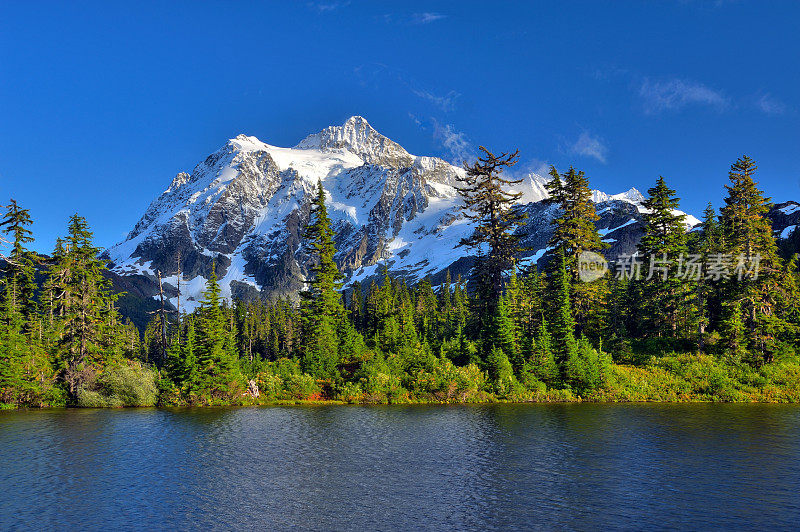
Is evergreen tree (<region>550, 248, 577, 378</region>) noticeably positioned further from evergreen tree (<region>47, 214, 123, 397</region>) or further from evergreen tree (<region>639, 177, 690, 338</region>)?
evergreen tree (<region>47, 214, 123, 397</region>)

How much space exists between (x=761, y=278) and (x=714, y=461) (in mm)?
35230

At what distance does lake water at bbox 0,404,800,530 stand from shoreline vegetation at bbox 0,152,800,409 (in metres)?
12.1

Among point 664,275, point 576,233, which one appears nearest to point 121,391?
point 576,233

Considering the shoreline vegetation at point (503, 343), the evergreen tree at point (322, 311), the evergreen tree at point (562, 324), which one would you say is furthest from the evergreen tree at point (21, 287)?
the evergreen tree at point (562, 324)

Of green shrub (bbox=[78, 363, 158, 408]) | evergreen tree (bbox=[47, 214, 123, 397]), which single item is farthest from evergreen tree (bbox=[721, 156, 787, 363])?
evergreen tree (bbox=[47, 214, 123, 397])

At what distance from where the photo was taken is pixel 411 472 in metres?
25.6

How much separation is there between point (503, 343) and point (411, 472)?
108ft

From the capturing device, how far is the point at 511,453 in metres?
29.2

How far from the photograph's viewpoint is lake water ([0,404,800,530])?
19578 millimetres

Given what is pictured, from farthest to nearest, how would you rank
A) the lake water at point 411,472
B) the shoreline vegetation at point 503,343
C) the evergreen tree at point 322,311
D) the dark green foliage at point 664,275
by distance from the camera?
the evergreen tree at point 322,311 < the dark green foliage at point 664,275 < the shoreline vegetation at point 503,343 < the lake water at point 411,472

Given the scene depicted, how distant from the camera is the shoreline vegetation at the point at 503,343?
53.3 m

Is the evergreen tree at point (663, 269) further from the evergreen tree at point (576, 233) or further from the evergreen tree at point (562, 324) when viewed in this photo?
the evergreen tree at point (562, 324)

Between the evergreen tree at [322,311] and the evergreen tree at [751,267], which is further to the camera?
the evergreen tree at [322,311]

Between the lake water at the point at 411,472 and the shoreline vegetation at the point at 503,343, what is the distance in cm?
1206
